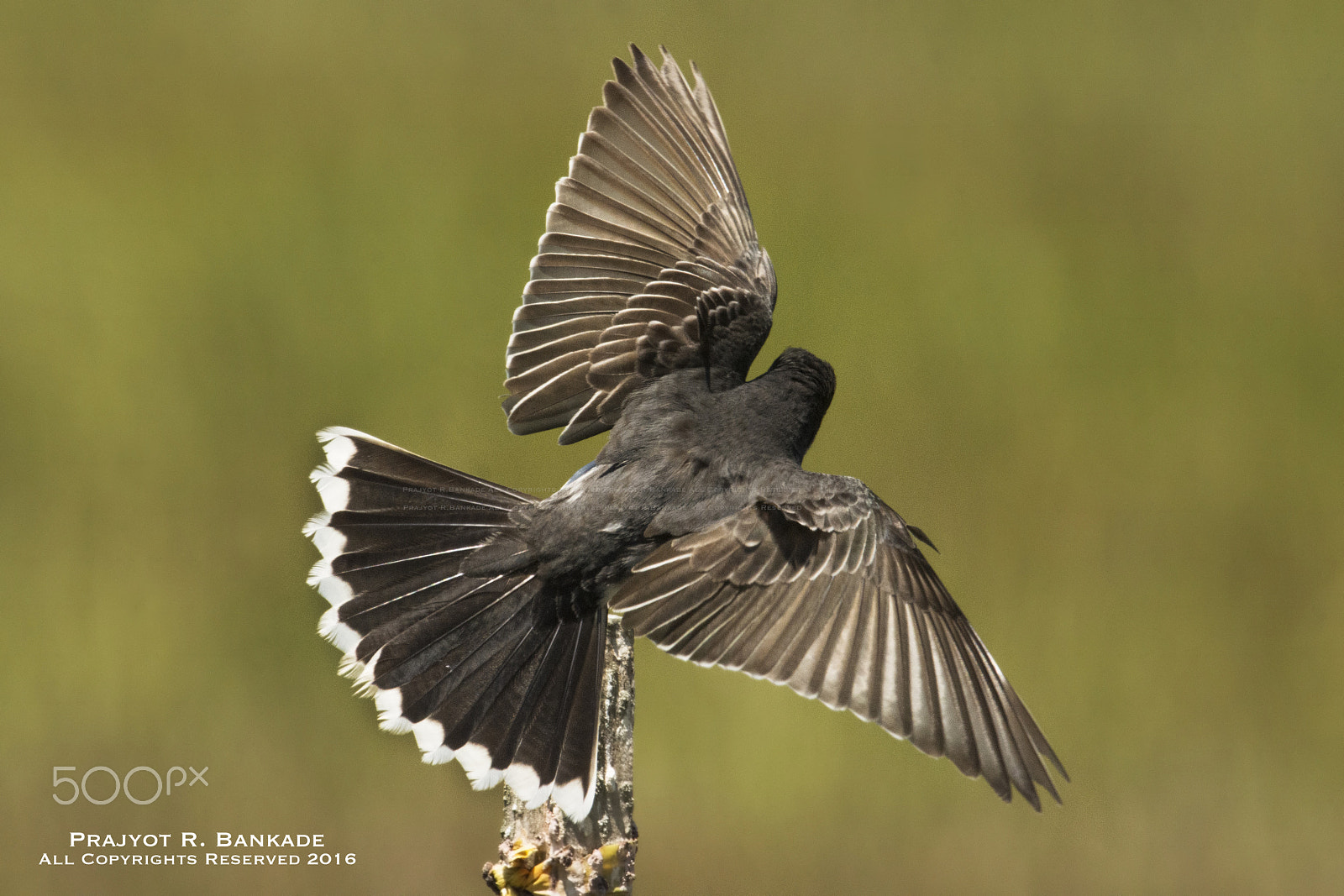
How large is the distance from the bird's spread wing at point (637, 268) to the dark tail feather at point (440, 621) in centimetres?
55

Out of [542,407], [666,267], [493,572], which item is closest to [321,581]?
[493,572]

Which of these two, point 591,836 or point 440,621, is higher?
point 440,621

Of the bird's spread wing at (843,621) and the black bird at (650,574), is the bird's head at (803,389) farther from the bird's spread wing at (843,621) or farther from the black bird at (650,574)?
the bird's spread wing at (843,621)

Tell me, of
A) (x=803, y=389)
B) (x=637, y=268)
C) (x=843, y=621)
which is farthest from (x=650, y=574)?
(x=637, y=268)

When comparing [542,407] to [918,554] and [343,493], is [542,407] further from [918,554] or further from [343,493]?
[918,554]

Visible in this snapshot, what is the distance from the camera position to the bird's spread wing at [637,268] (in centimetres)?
380

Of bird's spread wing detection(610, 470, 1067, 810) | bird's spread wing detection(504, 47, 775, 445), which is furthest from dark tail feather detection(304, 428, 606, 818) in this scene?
bird's spread wing detection(504, 47, 775, 445)

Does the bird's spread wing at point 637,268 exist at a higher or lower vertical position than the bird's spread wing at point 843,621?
higher

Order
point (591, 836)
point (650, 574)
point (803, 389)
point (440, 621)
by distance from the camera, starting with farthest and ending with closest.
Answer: point (803, 389) < point (440, 621) < point (650, 574) < point (591, 836)

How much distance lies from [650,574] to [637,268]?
1.29 meters

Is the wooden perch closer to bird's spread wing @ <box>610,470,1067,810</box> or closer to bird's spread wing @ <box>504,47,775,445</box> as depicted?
bird's spread wing @ <box>610,470,1067,810</box>

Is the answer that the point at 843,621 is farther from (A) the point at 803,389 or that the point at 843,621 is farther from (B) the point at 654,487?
(A) the point at 803,389

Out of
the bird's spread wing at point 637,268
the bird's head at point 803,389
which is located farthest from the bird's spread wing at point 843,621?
the bird's spread wing at point 637,268

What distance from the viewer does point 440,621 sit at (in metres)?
3.32
